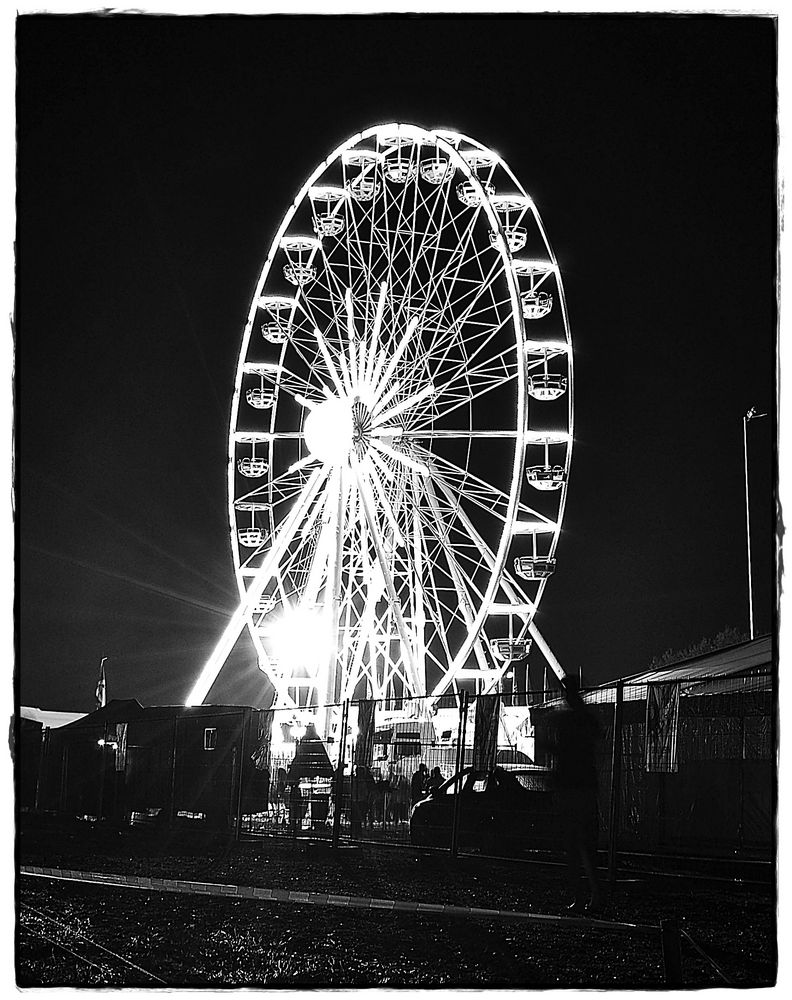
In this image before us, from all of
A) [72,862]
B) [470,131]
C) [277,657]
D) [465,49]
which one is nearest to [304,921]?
[72,862]

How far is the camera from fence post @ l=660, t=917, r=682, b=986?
4.67m

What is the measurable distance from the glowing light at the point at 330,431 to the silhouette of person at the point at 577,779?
6.03 metres

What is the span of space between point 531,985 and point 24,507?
10.8 ft

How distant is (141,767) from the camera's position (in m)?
8.86

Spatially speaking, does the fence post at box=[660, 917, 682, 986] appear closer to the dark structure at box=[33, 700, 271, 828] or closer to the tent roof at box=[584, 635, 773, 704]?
the tent roof at box=[584, 635, 773, 704]

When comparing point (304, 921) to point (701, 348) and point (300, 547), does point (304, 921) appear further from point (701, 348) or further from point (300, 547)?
point (701, 348)

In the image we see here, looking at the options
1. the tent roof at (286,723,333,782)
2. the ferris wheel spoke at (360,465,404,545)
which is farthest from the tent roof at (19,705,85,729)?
the ferris wheel spoke at (360,465,404,545)

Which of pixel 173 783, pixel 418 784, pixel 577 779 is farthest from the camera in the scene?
pixel 173 783

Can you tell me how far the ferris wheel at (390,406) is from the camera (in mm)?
11367

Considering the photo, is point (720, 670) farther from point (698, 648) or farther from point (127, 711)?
point (698, 648)

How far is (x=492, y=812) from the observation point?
6.85m

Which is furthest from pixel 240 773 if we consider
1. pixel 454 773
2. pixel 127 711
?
pixel 127 711

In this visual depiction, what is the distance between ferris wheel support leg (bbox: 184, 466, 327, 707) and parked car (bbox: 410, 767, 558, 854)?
4.77 m

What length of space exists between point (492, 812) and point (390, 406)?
569 centimetres
